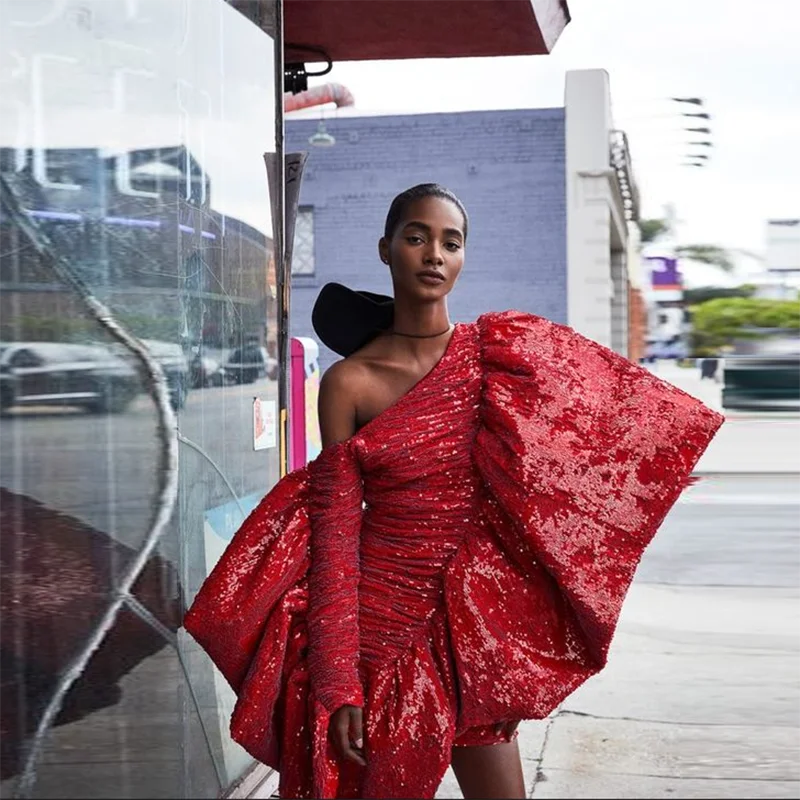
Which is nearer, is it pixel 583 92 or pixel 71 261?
pixel 71 261

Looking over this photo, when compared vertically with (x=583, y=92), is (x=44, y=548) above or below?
below

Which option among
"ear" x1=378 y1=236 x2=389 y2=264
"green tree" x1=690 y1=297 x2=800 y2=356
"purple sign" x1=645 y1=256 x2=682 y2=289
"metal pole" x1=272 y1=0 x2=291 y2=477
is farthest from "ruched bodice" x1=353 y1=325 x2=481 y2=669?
"purple sign" x1=645 y1=256 x2=682 y2=289

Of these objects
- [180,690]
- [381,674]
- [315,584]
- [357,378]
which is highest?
[357,378]

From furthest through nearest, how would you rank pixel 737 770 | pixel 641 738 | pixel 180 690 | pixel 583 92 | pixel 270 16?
pixel 583 92, pixel 641 738, pixel 737 770, pixel 270 16, pixel 180 690

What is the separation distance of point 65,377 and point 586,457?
5.23ft

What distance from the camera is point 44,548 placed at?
3.50 meters

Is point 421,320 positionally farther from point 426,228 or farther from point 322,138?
point 322,138

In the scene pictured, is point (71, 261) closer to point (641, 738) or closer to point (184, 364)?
point (184, 364)

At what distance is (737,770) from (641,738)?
0.55m

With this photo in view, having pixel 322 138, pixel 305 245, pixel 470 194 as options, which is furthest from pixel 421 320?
pixel 305 245

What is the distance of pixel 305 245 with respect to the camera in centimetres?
1889

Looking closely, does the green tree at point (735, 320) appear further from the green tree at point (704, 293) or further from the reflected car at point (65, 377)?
the reflected car at point (65, 377)

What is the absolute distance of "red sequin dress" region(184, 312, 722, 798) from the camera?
2.50 meters

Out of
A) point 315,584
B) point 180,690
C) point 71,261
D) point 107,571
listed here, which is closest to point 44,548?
point 107,571
